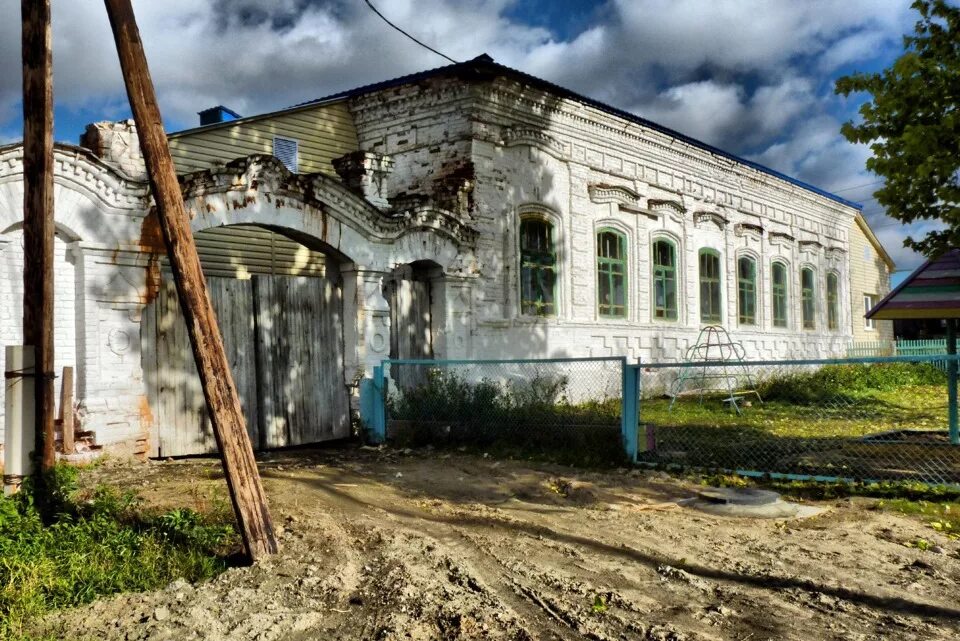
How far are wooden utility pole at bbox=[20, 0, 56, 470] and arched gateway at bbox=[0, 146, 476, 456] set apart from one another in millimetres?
1889

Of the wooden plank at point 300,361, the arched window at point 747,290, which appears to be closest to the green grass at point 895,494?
the wooden plank at point 300,361

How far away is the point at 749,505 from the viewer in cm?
643

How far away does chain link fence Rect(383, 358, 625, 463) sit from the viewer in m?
8.73

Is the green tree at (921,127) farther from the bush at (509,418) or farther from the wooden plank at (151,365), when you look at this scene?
the wooden plank at (151,365)

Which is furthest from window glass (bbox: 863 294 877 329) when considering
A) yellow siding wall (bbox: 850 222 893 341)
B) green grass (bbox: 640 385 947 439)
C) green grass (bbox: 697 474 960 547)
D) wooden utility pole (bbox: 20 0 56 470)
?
wooden utility pole (bbox: 20 0 56 470)

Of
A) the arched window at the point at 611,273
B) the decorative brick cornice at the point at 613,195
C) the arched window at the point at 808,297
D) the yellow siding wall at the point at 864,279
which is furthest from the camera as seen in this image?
the yellow siding wall at the point at 864,279

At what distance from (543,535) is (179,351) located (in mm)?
5408

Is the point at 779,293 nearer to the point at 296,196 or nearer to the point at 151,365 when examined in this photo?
the point at 296,196

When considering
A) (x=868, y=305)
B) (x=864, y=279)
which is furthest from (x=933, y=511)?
(x=868, y=305)

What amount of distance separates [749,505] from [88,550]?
5.10 m

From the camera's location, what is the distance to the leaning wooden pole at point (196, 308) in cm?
490

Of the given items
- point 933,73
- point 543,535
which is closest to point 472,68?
point 933,73

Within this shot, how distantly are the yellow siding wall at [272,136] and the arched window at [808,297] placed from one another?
14.4 m

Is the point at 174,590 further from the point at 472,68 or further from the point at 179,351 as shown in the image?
the point at 472,68
